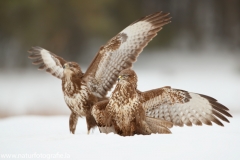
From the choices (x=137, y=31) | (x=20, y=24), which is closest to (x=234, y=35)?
(x=20, y=24)

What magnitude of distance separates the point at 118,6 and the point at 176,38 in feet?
2.28

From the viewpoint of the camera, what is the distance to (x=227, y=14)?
4.25 metres

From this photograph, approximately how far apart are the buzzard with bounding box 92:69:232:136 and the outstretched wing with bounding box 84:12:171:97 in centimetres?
19

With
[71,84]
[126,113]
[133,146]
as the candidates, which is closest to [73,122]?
[71,84]

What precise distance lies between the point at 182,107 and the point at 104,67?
1.21 ft

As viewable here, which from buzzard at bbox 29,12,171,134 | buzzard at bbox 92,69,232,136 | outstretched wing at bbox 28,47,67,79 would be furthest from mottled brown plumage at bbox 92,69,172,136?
outstretched wing at bbox 28,47,67,79

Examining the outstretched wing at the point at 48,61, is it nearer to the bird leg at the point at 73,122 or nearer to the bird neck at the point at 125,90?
the bird leg at the point at 73,122

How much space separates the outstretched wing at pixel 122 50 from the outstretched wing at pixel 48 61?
184 mm

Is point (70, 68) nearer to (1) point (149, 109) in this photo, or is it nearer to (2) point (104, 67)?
(2) point (104, 67)

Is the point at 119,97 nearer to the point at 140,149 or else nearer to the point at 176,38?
the point at 140,149

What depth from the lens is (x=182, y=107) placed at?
148 centimetres

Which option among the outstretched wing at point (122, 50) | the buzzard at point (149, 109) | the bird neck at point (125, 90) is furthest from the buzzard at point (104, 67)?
the bird neck at point (125, 90)

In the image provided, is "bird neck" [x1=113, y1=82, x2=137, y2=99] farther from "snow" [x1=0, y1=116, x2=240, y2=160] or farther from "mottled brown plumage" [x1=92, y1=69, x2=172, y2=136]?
"snow" [x1=0, y1=116, x2=240, y2=160]

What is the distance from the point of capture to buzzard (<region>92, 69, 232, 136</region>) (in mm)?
1374
